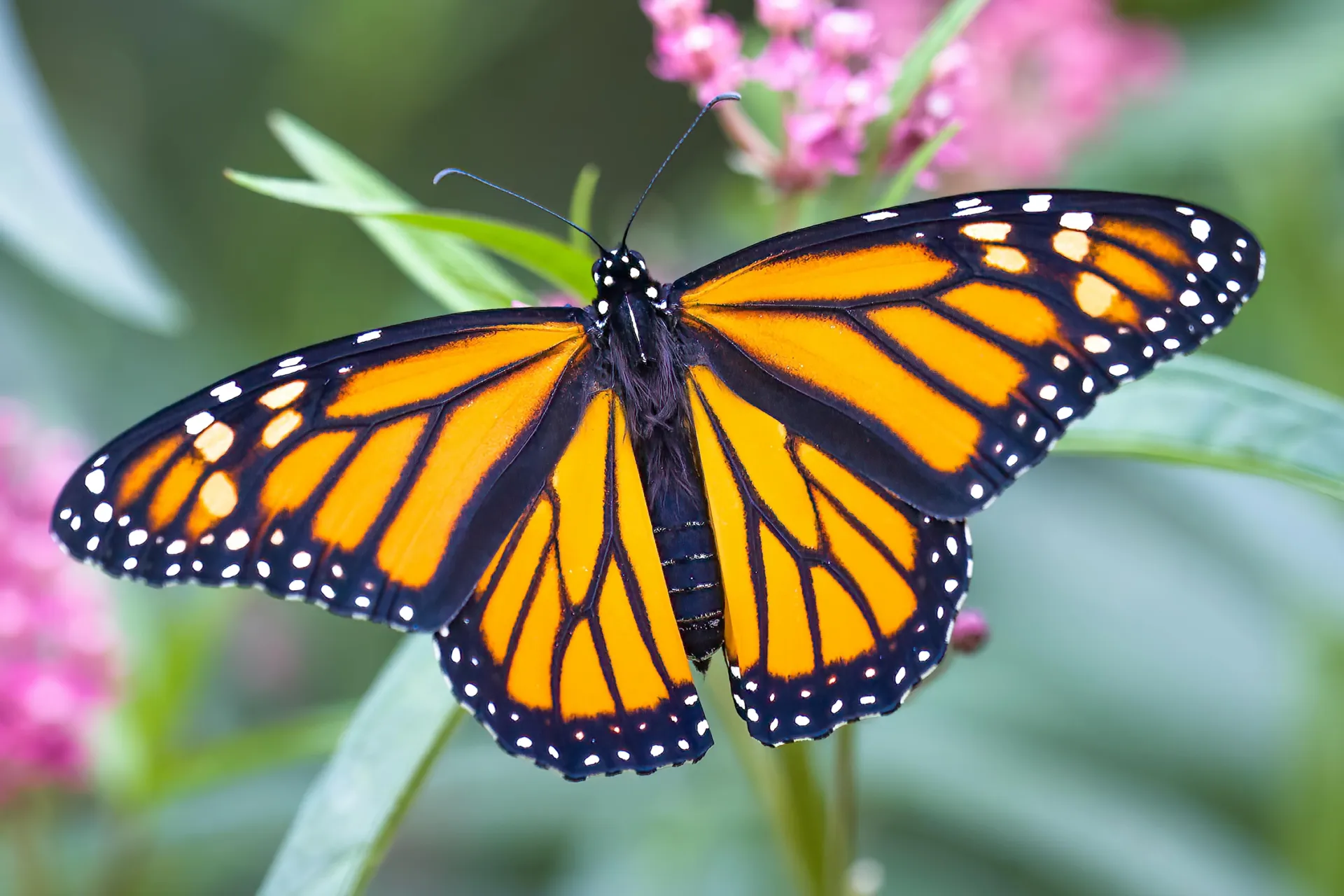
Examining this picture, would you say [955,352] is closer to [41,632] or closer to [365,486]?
[365,486]

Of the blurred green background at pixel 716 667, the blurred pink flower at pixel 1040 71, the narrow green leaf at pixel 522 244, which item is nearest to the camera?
the narrow green leaf at pixel 522 244

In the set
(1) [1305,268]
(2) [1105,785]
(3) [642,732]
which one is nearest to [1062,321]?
(3) [642,732]

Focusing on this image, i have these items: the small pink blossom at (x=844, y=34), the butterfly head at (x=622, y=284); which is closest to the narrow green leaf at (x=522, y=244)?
the butterfly head at (x=622, y=284)

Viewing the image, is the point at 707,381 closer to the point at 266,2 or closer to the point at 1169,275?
the point at 1169,275

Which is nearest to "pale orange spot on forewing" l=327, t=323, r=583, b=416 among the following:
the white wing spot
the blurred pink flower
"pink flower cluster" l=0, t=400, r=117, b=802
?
the white wing spot

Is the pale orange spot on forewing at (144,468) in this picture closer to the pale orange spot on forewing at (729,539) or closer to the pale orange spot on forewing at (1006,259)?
the pale orange spot on forewing at (729,539)
